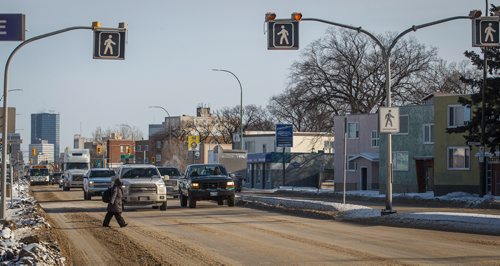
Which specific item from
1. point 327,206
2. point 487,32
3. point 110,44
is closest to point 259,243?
point 110,44

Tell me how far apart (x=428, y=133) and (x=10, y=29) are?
46759mm

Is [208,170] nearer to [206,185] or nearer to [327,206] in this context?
[206,185]

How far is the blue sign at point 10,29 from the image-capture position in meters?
23.0

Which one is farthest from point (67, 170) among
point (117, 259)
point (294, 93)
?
point (117, 259)

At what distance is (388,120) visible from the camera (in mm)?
26578

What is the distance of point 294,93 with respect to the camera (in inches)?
3157

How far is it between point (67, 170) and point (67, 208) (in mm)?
33660

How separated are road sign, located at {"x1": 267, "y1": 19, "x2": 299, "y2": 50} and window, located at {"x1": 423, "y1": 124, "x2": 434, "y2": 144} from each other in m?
41.6

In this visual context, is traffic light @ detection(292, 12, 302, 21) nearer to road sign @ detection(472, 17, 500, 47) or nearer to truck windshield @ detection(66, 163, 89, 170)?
road sign @ detection(472, 17, 500, 47)

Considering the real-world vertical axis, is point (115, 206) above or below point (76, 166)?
A: below

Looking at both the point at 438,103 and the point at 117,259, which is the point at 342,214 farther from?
the point at 438,103

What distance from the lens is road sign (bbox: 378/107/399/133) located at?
2648 centimetres

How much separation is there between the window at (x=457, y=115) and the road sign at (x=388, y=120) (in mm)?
32659

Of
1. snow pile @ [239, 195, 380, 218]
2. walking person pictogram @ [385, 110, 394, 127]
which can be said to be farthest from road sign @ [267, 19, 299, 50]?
snow pile @ [239, 195, 380, 218]
